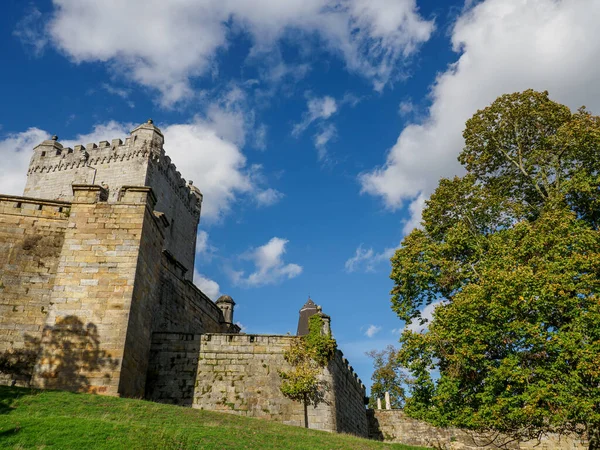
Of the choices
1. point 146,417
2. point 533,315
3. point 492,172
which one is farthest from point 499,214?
point 146,417

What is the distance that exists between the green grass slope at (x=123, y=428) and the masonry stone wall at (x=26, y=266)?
2.63 m

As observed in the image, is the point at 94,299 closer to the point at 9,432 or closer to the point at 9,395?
the point at 9,395

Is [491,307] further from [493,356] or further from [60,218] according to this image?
[60,218]

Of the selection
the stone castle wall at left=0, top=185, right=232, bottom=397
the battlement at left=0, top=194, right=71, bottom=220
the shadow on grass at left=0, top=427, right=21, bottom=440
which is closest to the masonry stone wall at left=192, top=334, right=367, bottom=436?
the stone castle wall at left=0, top=185, right=232, bottom=397

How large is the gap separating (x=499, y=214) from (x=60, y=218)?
16681 mm

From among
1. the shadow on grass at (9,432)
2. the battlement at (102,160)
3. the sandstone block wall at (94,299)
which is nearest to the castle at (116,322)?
the sandstone block wall at (94,299)

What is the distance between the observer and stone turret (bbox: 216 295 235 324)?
28767 millimetres

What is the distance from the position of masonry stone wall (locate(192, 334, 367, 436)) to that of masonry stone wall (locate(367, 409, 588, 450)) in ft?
31.7

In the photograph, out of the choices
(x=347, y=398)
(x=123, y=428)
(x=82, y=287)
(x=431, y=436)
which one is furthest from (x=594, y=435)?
(x=82, y=287)

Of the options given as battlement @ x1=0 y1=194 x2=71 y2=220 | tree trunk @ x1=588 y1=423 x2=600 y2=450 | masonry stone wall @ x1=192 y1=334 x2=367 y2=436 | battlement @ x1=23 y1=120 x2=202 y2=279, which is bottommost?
tree trunk @ x1=588 y1=423 x2=600 y2=450

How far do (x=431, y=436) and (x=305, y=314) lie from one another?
403 inches

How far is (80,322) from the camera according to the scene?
49.8 ft

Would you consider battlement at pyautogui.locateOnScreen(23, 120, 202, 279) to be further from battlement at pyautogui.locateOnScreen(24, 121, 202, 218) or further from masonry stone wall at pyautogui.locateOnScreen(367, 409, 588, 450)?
masonry stone wall at pyautogui.locateOnScreen(367, 409, 588, 450)

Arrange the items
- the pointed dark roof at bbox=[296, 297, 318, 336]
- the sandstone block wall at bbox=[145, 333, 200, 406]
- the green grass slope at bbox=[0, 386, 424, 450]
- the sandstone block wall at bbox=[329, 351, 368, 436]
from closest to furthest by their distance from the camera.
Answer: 1. the green grass slope at bbox=[0, 386, 424, 450]
2. the sandstone block wall at bbox=[145, 333, 200, 406]
3. the sandstone block wall at bbox=[329, 351, 368, 436]
4. the pointed dark roof at bbox=[296, 297, 318, 336]
